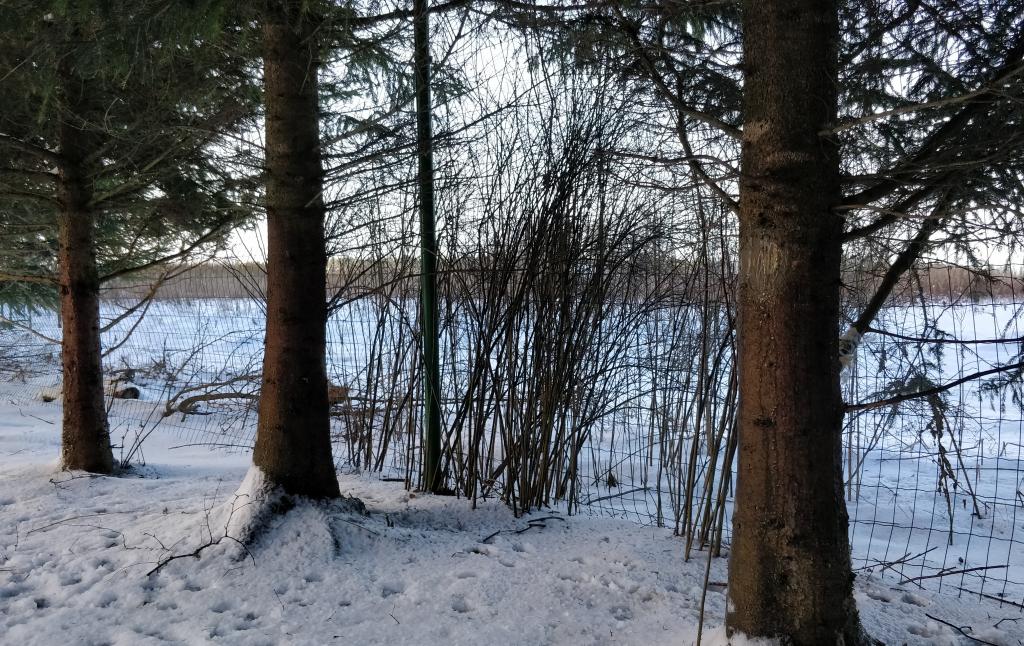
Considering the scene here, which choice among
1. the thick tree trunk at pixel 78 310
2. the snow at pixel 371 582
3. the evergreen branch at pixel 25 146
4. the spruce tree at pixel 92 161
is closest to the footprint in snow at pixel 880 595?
the snow at pixel 371 582

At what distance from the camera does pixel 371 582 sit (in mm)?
2602

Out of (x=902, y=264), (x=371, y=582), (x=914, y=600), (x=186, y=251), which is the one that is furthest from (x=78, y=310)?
(x=914, y=600)

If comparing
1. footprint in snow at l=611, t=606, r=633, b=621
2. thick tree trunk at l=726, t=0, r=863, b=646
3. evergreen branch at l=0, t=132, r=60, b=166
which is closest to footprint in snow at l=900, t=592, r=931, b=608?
thick tree trunk at l=726, t=0, r=863, b=646

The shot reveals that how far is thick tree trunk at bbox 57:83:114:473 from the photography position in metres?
4.24

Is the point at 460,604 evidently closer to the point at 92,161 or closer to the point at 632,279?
the point at 632,279

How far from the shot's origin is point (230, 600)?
7.98 ft

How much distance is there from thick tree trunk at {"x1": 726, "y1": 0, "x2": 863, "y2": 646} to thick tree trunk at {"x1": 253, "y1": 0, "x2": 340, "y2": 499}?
1981mm

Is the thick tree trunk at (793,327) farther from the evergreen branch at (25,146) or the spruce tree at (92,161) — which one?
the evergreen branch at (25,146)

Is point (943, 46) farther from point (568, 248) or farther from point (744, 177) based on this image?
A: point (568, 248)

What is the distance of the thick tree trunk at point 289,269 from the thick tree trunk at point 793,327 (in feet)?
6.50

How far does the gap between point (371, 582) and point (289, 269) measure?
55.9 inches

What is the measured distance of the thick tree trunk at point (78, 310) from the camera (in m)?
4.24

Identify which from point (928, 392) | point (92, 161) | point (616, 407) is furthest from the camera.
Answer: point (616, 407)

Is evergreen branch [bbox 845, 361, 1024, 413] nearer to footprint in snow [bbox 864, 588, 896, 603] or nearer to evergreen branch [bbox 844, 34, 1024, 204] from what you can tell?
evergreen branch [bbox 844, 34, 1024, 204]
